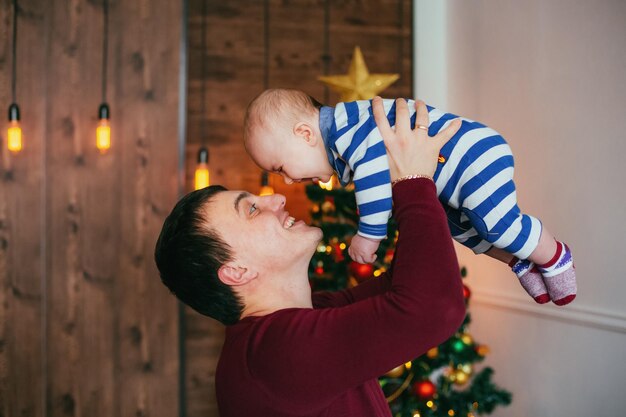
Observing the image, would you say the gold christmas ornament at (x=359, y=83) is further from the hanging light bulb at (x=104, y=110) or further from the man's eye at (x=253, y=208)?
the man's eye at (x=253, y=208)

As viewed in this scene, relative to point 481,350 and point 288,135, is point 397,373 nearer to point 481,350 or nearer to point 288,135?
point 481,350

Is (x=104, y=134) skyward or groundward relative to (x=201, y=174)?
skyward

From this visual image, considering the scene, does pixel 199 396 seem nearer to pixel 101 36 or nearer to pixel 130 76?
→ pixel 130 76

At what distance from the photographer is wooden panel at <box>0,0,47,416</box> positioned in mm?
3330

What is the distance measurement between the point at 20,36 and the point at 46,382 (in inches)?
75.2

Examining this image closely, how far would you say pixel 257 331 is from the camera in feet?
3.79

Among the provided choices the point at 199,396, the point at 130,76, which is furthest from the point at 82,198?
the point at 199,396

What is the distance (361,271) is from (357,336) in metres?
1.86

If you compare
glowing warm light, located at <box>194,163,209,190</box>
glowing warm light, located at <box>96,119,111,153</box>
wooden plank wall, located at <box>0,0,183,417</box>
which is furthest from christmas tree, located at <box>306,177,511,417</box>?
glowing warm light, located at <box>96,119,111,153</box>

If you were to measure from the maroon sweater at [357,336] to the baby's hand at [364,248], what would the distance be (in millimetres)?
239

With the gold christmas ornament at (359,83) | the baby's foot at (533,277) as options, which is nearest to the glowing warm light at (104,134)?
the gold christmas ornament at (359,83)

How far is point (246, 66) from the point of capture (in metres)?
3.86

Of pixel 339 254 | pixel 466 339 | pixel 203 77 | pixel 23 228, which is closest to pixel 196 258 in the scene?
pixel 339 254

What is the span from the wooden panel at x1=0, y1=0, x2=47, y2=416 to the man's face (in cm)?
248
